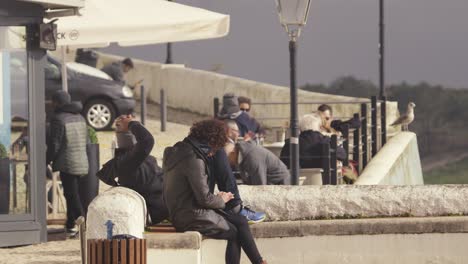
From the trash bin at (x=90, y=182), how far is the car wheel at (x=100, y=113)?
37.5 ft

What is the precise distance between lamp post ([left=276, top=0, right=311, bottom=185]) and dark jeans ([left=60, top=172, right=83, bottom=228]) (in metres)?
2.24

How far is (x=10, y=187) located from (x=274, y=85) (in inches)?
749

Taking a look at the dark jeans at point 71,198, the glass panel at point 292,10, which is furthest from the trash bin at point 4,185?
the glass panel at point 292,10

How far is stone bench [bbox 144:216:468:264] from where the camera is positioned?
1230 centimetres

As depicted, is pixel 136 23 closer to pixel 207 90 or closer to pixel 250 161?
pixel 250 161

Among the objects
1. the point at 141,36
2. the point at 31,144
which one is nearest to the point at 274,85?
the point at 141,36

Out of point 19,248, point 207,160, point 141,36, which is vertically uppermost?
point 141,36

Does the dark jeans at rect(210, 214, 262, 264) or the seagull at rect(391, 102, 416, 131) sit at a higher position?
the seagull at rect(391, 102, 416, 131)

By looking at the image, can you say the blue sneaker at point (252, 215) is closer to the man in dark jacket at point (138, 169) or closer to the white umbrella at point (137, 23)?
the man in dark jacket at point (138, 169)

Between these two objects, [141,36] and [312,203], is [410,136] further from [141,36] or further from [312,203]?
[312,203]

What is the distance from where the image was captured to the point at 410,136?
2894cm

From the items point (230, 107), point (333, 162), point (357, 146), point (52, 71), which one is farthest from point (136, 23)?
point (52, 71)

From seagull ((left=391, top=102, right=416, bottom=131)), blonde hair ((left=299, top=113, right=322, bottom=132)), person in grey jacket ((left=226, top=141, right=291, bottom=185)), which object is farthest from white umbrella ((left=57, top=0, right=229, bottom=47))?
seagull ((left=391, top=102, right=416, bottom=131))

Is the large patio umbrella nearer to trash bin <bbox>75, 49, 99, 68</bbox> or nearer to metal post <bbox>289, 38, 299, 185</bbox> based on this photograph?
metal post <bbox>289, 38, 299, 185</bbox>
